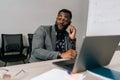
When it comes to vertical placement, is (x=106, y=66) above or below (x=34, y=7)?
below

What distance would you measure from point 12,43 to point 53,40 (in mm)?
1822

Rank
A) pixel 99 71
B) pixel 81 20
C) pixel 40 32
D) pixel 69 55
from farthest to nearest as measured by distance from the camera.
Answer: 1. pixel 81 20
2. pixel 40 32
3. pixel 69 55
4. pixel 99 71

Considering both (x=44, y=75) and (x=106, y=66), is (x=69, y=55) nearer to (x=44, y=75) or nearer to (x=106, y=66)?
(x=106, y=66)

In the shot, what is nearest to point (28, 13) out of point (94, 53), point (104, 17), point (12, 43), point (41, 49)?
point (12, 43)

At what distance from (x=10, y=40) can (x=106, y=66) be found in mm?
2612

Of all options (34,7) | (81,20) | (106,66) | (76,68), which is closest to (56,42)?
(106,66)

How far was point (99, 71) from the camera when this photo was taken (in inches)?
50.9

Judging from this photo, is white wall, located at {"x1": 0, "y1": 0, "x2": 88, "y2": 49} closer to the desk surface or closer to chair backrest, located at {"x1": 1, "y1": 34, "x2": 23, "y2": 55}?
chair backrest, located at {"x1": 1, "y1": 34, "x2": 23, "y2": 55}

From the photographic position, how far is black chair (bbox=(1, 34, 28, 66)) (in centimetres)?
358

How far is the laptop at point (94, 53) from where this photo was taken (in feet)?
3.76

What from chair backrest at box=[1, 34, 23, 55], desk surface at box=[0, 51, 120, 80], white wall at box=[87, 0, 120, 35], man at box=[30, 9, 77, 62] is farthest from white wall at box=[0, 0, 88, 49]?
desk surface at box=[0, 51, 120, 80]

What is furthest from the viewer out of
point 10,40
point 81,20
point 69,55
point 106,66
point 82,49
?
point 81,20

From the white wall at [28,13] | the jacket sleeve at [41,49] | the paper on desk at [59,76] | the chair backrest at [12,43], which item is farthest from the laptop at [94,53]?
the white wall at [28,13]

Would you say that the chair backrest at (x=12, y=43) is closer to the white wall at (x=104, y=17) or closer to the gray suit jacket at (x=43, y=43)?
the white wall at (x=104, y=17)
